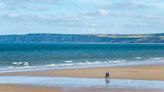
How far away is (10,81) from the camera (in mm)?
34062

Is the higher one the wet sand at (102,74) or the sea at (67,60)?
the wet sand at (102,74)

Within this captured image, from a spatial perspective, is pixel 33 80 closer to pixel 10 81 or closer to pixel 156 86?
pixel 10 81

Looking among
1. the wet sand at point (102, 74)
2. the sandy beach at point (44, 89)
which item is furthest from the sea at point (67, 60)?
the sandy beach at point (44, 89)

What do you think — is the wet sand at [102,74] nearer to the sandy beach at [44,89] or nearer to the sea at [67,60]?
the sea at [67,60]

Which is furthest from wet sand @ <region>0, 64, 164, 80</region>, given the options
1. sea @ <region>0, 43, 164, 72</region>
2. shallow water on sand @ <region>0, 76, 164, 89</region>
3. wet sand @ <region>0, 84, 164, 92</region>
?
wet sand @ <region>0, 84, 164, 92</region>

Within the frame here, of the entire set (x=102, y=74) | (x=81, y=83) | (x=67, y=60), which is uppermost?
(x=81, y=83)

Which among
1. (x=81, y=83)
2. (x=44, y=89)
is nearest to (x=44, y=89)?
(x=44, y=89)

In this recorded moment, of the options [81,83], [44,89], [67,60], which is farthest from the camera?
[67,60]

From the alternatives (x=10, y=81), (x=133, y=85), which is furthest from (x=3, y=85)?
(x=133, y=85)

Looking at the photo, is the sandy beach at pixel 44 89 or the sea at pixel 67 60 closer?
the sandy beach at pixel 44 89

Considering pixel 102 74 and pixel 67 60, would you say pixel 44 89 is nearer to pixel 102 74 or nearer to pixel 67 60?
pixel 102 74

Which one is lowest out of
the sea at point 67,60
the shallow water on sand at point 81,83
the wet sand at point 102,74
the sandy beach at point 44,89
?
the sea at point 67,60

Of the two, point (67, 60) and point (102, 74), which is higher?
point (102, 74)

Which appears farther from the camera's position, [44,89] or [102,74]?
[102,74]
